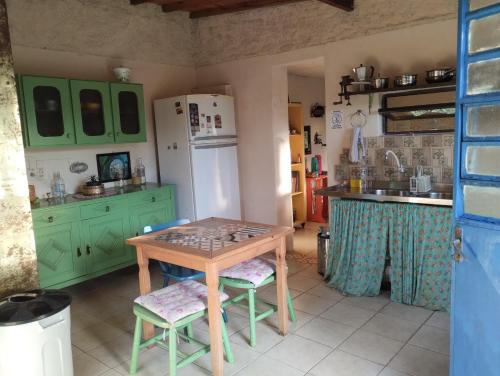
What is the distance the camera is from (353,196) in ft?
11.6

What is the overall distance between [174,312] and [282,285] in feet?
2.87

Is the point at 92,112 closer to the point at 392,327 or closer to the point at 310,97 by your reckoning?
the point at 392,327

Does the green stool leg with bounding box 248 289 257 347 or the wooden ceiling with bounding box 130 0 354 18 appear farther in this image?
the wooden ceiling with bounding box 130 0 354 18

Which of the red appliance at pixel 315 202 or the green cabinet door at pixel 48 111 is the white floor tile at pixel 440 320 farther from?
the green cabinet door at pixel 48 111

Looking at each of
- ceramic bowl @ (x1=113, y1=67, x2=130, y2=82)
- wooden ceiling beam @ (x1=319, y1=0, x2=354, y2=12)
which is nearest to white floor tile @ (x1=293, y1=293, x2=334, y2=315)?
wooden ceiling beam @ (x1=319, y1=0, x2=354, y2=12)

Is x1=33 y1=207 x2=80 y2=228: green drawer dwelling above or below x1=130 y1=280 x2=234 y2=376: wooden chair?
above

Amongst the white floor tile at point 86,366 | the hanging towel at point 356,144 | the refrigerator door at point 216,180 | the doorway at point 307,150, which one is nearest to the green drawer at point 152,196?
the refrigerator door at point 216,180

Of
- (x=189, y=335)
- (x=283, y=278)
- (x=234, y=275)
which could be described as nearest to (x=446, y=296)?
(x=283, y=278)

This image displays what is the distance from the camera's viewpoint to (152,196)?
169 inches

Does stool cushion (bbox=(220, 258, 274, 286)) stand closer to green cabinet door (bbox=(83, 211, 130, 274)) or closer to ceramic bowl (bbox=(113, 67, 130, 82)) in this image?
green cabinet door (bbox=(83, 211, 130, 274))

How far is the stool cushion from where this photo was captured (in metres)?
2.76

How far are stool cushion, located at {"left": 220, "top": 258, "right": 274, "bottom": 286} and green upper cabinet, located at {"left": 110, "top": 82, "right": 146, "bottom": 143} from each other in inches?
82.2

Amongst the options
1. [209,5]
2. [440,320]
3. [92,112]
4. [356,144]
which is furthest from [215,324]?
[209,5]

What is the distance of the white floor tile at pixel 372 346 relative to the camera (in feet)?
8.57
